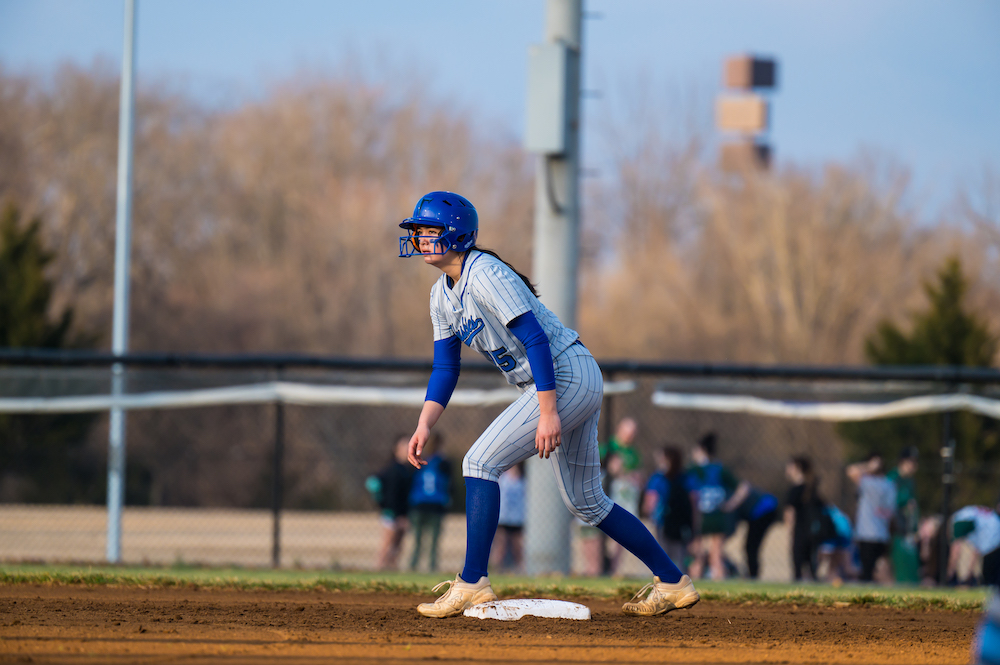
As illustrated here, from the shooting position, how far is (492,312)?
14.9ft

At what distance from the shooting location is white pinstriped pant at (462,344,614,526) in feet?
15.1

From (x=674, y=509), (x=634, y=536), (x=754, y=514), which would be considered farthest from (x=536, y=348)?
(x=754, y=514)

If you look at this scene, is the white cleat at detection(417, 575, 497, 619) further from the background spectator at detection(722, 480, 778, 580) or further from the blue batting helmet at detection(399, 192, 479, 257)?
the background spectator at detection(722, 480, 778, 580)

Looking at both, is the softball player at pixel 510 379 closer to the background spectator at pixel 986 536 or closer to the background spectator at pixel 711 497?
the background spectator at pixel 986 536

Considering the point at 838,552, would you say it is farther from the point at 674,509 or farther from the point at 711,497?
the point at 674,509

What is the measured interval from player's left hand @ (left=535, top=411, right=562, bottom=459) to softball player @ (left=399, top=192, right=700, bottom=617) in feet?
0.10

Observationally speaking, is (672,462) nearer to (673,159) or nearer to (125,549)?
(125,549)

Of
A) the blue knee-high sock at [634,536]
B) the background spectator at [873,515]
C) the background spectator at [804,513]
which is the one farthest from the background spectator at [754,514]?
the blue knee-high sock at [634,536]

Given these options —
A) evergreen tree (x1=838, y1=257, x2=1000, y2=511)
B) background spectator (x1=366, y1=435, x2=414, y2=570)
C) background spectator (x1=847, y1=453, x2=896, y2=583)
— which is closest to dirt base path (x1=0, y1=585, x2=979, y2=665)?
background spectator (x1=847, y1=453, x2=896, y2=583)

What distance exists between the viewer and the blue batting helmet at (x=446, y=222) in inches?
181

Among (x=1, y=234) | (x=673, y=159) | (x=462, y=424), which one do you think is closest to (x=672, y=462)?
(x=462, y=424)

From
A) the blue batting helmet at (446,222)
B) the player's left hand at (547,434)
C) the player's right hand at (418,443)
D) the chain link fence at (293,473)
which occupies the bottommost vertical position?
the chain link fence at (293,473)

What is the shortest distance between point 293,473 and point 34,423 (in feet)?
37.5

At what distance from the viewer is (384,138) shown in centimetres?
4391
